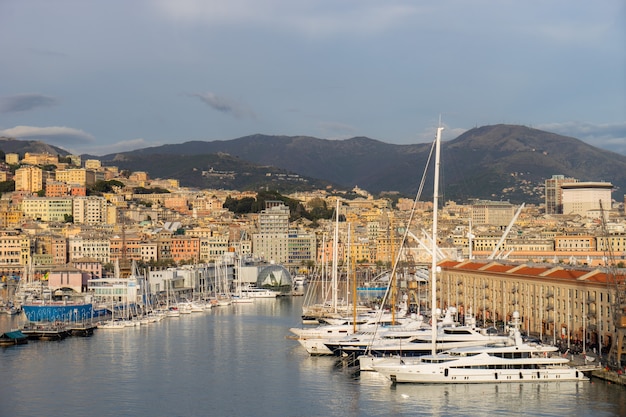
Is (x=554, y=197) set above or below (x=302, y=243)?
above

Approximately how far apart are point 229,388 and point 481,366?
5418mm

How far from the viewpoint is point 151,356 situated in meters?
28.2

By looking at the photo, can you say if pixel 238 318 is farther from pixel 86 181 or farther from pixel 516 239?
pixel 86 181

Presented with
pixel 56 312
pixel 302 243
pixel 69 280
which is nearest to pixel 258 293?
pixel 69 280

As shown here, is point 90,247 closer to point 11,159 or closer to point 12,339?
point 12,339

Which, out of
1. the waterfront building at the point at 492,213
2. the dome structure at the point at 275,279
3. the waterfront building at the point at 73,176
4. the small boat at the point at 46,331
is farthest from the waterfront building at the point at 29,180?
the small boat at the point at 46,331

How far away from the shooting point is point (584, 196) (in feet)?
387

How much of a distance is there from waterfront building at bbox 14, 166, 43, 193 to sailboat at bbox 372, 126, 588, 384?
73.2 meters

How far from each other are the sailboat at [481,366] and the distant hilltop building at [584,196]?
3746 inches

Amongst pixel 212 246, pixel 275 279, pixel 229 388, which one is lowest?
pixel 229 388

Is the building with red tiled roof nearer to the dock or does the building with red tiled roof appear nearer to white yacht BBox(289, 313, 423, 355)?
the dock

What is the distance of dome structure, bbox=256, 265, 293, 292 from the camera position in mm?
59000

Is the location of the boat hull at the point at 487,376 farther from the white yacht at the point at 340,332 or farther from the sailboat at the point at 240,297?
the sailboat at the point at 240,297

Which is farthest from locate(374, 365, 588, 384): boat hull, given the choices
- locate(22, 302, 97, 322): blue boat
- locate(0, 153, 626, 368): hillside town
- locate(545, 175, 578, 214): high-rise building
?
locate(545, 175, 578, 214): high-rise building
